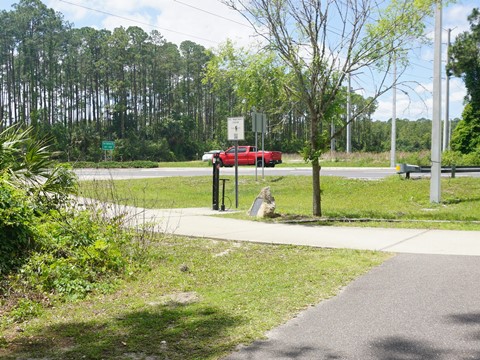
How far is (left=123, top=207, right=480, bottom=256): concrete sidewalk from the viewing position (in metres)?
8.67

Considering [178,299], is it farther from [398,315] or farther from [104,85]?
[104,85]

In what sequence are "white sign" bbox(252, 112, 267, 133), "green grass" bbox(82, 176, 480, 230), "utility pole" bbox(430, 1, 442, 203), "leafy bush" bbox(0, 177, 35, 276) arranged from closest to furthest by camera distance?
"leafy bush" bbox(0, 177, 35, 276) → "green grass" bbox(82, 176, 480, 230) → "utility pole" bbox(430, 1, 442, 203) → "white sign" bbox(252, 112, 267, 133)

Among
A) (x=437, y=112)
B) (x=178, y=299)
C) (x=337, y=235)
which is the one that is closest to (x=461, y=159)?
(x=437, y=112)

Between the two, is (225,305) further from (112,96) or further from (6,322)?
(112,96)

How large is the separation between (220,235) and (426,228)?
407 centimetres

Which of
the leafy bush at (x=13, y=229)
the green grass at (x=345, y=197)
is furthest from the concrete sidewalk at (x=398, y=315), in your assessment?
the leafy bush at (x=13, y=229)

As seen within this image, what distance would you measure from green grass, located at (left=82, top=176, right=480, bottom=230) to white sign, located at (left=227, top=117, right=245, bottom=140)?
72.5 inches

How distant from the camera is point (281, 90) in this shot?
1269cm

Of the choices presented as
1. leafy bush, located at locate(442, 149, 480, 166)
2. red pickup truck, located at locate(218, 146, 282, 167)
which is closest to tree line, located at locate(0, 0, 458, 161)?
red pickup truck, located at locate(218, 146, 282, 167)

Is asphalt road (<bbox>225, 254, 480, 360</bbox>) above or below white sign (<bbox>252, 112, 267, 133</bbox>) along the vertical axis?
below

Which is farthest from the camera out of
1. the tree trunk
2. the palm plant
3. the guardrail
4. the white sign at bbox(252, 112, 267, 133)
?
the white sign at bbox(252, 112, 267, 133)

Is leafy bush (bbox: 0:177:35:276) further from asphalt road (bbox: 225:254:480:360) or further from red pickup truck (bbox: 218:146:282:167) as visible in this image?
red pickup truck (bbox: 218:146:282:167)

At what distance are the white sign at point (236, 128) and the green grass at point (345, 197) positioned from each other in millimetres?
1842

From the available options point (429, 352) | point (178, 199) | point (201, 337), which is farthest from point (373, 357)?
point (178, 199)
